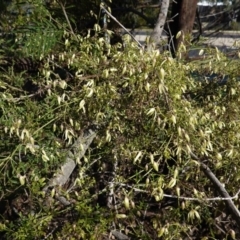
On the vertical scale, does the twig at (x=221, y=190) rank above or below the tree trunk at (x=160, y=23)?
below

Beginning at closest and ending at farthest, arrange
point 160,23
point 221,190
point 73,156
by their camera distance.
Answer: point 221,190 → point 73,156 → point 160,23

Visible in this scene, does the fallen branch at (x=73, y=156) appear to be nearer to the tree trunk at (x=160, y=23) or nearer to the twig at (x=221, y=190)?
the twig at (x=221, y=190)

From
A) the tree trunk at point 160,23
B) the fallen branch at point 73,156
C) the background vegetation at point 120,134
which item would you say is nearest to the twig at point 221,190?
the background vegetation at point 120,134

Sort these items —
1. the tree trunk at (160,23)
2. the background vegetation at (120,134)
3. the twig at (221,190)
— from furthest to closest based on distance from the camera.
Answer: the tree trunk at (160,23), the twig at (221,190), the background vegetation at (120,134)

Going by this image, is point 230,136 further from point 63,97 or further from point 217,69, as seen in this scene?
point 63,97

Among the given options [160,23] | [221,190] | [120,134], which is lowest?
[221,190]

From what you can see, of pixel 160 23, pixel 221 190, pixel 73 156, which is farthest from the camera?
pixel 160 23

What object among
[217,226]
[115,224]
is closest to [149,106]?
[115,224]

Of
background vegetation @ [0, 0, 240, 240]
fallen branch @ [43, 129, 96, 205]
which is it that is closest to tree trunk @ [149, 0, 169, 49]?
Result: background vegetation @ [0, 0, 240, 240]

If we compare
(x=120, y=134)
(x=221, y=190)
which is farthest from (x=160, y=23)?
(x=221, y=190)

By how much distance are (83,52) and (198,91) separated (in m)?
0.55

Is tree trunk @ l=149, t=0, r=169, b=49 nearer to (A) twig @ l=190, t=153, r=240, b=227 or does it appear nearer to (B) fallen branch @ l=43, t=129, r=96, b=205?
(B) fallen branch @ l=43, t=129, r=96, b=205

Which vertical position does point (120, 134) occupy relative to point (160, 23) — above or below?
below

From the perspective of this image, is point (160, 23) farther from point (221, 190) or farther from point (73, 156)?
point (221, 190)
